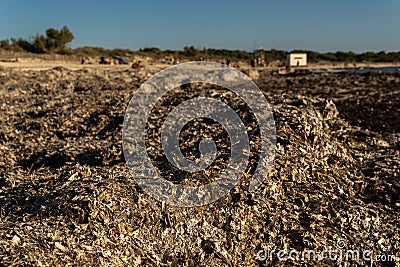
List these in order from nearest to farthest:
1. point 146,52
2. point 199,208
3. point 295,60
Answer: point 199,208
point 295,60
point 146,52

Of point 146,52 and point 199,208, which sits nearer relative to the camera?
point 199,208

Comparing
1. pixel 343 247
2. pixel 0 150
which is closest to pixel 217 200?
pixel 343 247

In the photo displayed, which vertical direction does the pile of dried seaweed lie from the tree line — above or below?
below

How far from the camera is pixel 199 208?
394 cm

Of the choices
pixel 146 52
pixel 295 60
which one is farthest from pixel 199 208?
pixel 146 52

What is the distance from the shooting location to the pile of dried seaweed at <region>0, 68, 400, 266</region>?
346 centimetres

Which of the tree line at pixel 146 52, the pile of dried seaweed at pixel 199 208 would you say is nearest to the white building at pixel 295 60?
the tree line at pixel 146 52

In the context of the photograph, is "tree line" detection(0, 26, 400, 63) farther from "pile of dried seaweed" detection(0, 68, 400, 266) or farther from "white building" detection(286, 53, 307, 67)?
"pile of dried seaweed" detection(0, 68, 400, 266)

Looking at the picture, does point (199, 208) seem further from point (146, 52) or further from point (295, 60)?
point (146, 52)

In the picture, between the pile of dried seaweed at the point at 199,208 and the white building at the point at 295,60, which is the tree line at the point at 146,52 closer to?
the white building at the point at 295,60

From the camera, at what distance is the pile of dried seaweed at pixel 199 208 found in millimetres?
3455

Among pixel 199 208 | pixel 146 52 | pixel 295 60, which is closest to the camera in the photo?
pixel 199 208

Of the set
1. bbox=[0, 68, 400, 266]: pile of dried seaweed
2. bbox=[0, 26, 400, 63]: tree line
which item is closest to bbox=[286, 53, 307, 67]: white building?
bbox=[0, 26, 400, 63]: tree line

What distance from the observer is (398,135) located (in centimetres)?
793
